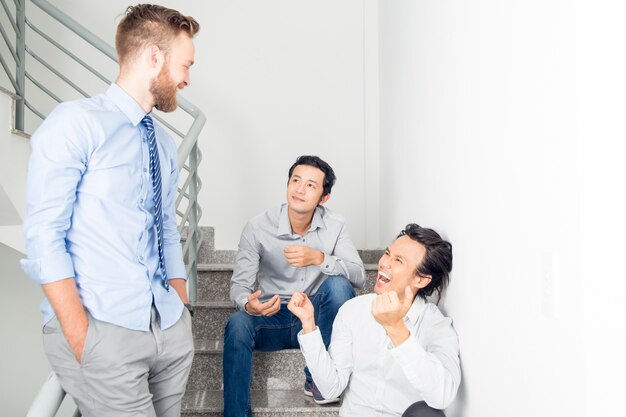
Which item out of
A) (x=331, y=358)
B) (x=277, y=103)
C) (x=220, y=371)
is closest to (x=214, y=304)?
(x=220, y=371)

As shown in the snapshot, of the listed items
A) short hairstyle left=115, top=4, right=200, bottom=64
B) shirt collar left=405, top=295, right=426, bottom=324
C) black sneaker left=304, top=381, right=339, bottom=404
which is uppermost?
short hairstyle left=115, top=4, right=200, bottom=64

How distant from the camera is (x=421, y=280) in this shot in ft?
6.39

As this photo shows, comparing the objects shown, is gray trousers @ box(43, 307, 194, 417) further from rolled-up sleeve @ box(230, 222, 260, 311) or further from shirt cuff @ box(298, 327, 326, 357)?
rolled-up sleeve @ box(230, 222, 260, 311)

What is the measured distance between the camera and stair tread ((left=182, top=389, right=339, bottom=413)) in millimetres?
2348

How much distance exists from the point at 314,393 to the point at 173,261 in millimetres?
1004

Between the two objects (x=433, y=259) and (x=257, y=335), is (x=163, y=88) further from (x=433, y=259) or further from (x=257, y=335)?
(x=257, y=335)

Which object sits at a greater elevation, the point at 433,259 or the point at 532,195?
the point at 532,195

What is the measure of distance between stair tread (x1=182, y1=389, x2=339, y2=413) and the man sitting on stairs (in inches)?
1.8

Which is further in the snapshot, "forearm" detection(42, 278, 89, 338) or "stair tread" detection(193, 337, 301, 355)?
"stair tread" detection(193, 337, 301, 355)

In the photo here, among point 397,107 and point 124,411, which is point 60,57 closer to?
point 397,107

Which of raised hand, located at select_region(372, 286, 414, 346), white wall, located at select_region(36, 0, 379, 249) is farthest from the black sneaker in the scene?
white wall, located at select_region(36, 0, 379, 249)

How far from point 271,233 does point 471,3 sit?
4.38 feet

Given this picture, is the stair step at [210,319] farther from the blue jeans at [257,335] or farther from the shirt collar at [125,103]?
the shirt collar at [125,103]

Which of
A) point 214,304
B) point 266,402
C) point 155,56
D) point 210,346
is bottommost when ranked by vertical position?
A: point 266,402
